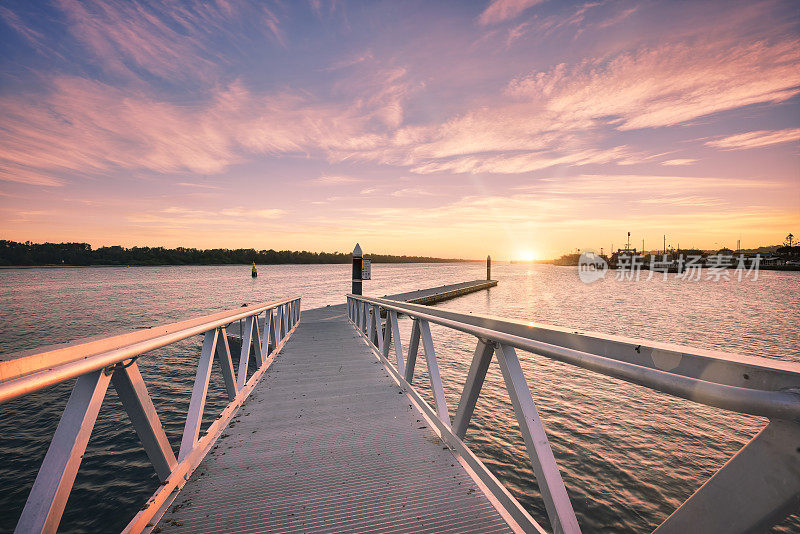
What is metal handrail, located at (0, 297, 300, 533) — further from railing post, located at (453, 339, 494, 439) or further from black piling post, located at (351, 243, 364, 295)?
black piling post, located at (351, 243, 364, 295)

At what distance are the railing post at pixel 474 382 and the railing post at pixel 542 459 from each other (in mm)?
279

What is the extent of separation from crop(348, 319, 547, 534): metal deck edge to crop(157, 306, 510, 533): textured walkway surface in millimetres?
49

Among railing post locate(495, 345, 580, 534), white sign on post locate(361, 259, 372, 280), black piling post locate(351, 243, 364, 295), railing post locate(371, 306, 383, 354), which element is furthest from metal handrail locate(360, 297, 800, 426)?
white sign on post locate(361, 259, 372, 280)

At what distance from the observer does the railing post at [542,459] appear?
5.94 ft

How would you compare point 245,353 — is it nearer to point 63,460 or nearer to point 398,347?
point 398,347

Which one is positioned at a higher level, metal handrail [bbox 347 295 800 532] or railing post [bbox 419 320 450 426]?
metal handrail [bbox 347 295 800 532]

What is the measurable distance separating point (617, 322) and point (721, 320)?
729 centimetres

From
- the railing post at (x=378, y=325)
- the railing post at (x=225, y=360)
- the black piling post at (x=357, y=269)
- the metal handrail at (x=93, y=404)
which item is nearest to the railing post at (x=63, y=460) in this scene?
the metal handrail at (x=93, y=404)

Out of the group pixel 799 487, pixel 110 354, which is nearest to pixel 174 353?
pixel 110 354

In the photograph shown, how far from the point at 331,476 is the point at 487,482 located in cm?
124

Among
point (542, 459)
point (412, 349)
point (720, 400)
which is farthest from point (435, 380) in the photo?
point (720, 400)

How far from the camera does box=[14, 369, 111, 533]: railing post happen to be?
4.84 feet

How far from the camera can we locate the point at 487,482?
2.58 metres

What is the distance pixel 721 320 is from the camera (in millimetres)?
23359
